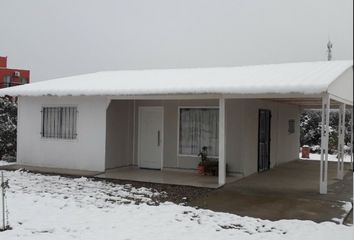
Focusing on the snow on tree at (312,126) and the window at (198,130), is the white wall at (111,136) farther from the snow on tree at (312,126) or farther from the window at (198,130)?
the snow on tree at (312,126)

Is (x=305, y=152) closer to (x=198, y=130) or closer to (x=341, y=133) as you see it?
(x=341, y=133)

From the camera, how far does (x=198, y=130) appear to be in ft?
42.5

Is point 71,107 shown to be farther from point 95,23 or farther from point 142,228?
point 142,228

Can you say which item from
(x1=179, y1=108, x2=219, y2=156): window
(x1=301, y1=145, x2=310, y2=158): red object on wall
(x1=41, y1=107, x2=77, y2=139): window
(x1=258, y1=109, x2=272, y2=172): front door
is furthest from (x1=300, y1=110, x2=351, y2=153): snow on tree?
(x1=41, y1=107, x2=77, y2=139): window

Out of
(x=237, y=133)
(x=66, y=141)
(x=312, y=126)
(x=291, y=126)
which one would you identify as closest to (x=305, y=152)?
(x=291, y=126)

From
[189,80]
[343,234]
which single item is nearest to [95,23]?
[189,80]

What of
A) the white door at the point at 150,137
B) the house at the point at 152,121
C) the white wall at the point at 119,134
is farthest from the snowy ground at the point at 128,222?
the white door at the point at 150,137

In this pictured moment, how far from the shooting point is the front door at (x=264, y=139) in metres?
13.5

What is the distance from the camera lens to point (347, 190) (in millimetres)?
10172

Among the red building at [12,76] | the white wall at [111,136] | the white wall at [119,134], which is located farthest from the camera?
the red building at [12,76]

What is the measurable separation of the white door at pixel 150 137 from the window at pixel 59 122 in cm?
226

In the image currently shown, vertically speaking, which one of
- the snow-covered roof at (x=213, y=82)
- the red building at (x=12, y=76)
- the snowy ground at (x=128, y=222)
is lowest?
the snowy ground at (x=128, y=222)

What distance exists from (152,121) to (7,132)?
5996mm

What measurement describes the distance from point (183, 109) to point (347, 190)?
5436 mm
